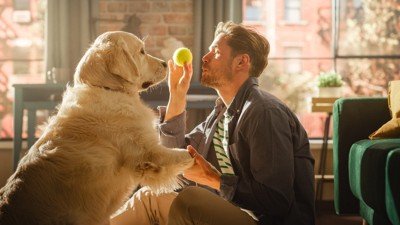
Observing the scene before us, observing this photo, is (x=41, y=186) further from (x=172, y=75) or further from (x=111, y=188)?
(x=172, y=75)

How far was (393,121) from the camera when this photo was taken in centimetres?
275

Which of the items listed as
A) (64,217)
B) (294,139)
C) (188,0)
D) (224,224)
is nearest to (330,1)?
(188,0)

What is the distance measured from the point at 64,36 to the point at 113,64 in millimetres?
2414

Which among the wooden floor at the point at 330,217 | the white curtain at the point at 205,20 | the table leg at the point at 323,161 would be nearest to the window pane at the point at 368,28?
the table leg at the point at 323,161

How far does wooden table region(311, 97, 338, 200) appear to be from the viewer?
12.6ft

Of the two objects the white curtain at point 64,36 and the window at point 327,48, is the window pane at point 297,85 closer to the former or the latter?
the window at point 327,48

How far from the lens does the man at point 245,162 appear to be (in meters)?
1.84

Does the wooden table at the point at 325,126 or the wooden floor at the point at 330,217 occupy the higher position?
the wooden table at the point at 325,126

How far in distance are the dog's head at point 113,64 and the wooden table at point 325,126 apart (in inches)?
80.0

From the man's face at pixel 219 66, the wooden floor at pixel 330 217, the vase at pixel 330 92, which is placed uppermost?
the man's face at pixel 219 66

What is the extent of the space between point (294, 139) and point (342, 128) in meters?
1.12

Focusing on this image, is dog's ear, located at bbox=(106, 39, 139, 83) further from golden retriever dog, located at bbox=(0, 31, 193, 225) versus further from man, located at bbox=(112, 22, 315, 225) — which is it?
man, located at bbox=(112, 22, 315, 225)

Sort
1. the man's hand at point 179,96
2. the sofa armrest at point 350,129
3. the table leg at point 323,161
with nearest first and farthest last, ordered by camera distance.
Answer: the man's hand at point 179,96, the sofa armrest at point 350,129, the table leg at point 323,161

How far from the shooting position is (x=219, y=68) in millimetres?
2275
